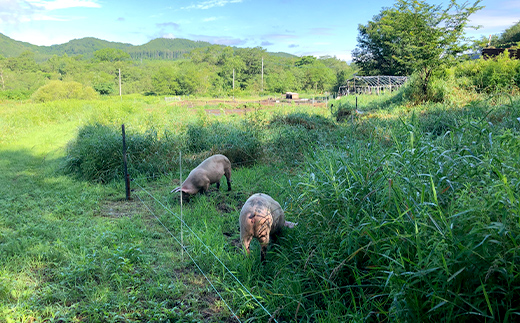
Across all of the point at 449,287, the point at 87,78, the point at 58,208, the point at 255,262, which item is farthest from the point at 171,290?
the point at 87,78

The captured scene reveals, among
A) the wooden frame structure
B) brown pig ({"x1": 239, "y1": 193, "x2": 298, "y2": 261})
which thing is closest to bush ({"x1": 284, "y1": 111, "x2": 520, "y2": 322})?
brown pig ({"x1": 239, "y1": 193, "x2": 298, "y2": 261})

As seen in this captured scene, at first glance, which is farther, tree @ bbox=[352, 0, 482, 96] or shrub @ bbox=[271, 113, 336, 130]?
tree @ bbox=[352, 0, 482, 96]

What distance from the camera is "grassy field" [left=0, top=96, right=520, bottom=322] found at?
1877 millimetres

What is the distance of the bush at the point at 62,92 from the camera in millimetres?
25641

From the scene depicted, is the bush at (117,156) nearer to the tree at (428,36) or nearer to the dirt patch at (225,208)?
the dirt patch at (225,208)

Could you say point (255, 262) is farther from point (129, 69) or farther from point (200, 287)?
point (129, 69)

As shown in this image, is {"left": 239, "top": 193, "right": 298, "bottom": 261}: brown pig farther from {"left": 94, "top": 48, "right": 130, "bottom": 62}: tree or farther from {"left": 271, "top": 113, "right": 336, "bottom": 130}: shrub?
{"left": 94, "top": 48, "right": 130, "bottom": 62}: tree

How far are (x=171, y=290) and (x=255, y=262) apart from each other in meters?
0.87

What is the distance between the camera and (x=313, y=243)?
3156 mm

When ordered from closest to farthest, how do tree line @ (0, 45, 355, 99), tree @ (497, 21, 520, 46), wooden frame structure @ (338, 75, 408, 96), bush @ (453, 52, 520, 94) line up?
bush @ (453, 52, 520, 94) → wooden frame structure @ (338, 75, 408, 96) → tree @ (497, 21, 520, 46) → tree line @ (0, 45, 355, 99)

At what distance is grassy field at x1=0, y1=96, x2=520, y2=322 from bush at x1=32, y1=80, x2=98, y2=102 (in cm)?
2255

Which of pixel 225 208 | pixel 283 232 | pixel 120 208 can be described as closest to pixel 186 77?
pixel 120 208

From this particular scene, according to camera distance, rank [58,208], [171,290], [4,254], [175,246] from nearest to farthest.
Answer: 1. [171,290]
2. [4,254]
3. [175,246]
4. [58,208]

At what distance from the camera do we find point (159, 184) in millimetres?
6875
